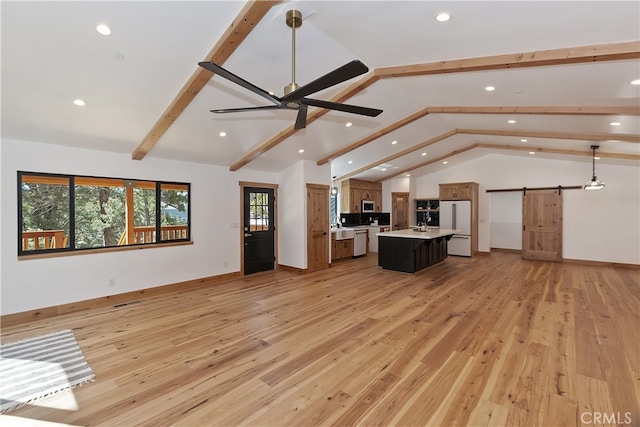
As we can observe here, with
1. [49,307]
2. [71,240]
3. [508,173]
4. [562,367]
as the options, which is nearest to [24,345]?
[49,307]

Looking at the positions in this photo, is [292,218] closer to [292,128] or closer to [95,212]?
[292,128]

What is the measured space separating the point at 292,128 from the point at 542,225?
800 cm

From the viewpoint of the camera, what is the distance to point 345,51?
3260 mm

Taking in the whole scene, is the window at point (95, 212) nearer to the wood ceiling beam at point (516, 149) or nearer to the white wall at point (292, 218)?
Answer: the white wall at point (292, 218)

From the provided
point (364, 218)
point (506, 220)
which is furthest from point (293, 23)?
point (506, 220)

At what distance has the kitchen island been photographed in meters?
6.73

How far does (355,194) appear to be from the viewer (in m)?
9.59

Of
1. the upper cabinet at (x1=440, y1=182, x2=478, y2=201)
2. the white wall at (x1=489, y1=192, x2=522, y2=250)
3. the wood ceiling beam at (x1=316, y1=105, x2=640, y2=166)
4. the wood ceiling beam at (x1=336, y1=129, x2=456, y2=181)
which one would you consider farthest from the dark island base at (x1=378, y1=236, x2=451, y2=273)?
the white wall at (x1=489, y1=192, x2=522, y2=250)

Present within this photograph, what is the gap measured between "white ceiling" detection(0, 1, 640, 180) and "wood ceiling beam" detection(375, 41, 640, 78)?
0.22 ft

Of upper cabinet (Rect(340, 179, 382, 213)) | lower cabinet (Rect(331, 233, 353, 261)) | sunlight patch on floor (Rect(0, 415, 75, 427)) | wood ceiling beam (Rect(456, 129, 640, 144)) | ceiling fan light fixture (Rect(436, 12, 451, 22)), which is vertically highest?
ceiling fan light fixture (Rect(436, 12, 451, 22))

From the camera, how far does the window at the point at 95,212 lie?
13.6 feet

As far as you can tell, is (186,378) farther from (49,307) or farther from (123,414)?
(49,307)

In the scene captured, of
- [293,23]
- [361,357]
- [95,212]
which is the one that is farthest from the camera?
[95,212]

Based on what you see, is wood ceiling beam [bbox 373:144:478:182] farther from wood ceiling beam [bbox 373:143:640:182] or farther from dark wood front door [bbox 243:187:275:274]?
dark wood front door [bbox 243:187:275:274]
